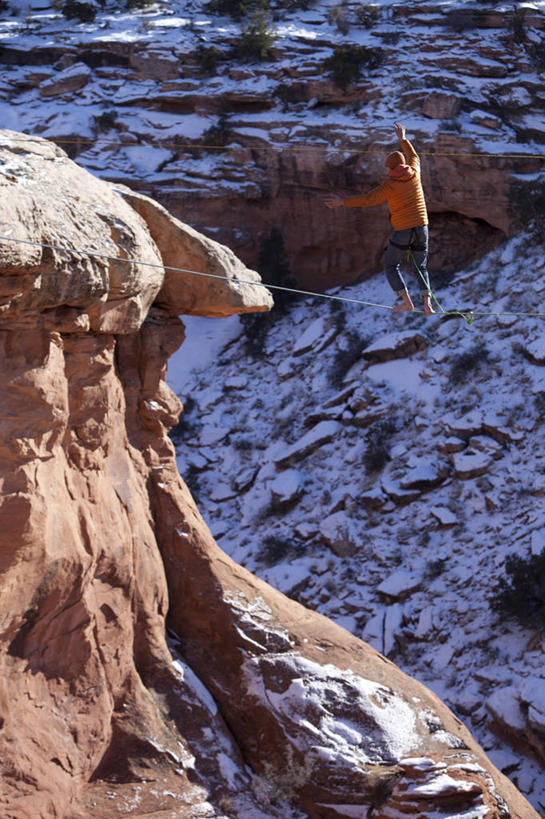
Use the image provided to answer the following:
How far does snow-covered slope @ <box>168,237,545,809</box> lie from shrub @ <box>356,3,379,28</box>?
23.6ft

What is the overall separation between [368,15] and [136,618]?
20.4 metres

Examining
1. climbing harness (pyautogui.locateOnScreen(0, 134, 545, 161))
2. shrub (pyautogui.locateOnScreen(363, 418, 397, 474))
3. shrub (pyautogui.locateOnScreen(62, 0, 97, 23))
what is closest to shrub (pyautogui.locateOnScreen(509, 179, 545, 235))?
climbing harness (pyautogui.locateOnScreen(0, 134, 545, 161))

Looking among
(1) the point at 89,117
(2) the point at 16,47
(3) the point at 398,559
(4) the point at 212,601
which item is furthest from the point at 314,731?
(2) the point at 16,47

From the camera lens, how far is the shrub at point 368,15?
2441cm

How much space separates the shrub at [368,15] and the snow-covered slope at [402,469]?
283 inches

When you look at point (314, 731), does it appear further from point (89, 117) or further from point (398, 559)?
point (89, 117)

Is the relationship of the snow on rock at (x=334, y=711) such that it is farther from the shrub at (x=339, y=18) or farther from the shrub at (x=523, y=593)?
the shrub at (x=339, y=18)

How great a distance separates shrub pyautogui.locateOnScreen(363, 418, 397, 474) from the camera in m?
17.2

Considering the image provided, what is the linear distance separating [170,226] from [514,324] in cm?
1125

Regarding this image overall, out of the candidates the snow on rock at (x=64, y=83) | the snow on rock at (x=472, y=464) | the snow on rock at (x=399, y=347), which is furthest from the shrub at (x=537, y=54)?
the snow on rock at (x=472, y=464)

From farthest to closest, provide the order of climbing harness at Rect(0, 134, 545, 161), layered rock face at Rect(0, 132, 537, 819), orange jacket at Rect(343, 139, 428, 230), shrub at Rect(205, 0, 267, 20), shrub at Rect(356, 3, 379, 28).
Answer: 1. shrub at Rect(205, 0, 267, 20)
2. shrub at Rect(356, 3, 379, 28)
3. climbing harness at Rect(0, 134, 545, 161)
4. orange jacket at Rect(343, 139, 428, 230)
5. layered rock face at Rect(0, 132, 537, 819)

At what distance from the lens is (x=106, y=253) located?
24.1 ft

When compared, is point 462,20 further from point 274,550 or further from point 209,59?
point 274,550

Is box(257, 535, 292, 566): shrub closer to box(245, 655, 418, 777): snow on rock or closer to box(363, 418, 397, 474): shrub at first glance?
box(363, 418, 397, 474): shrub
